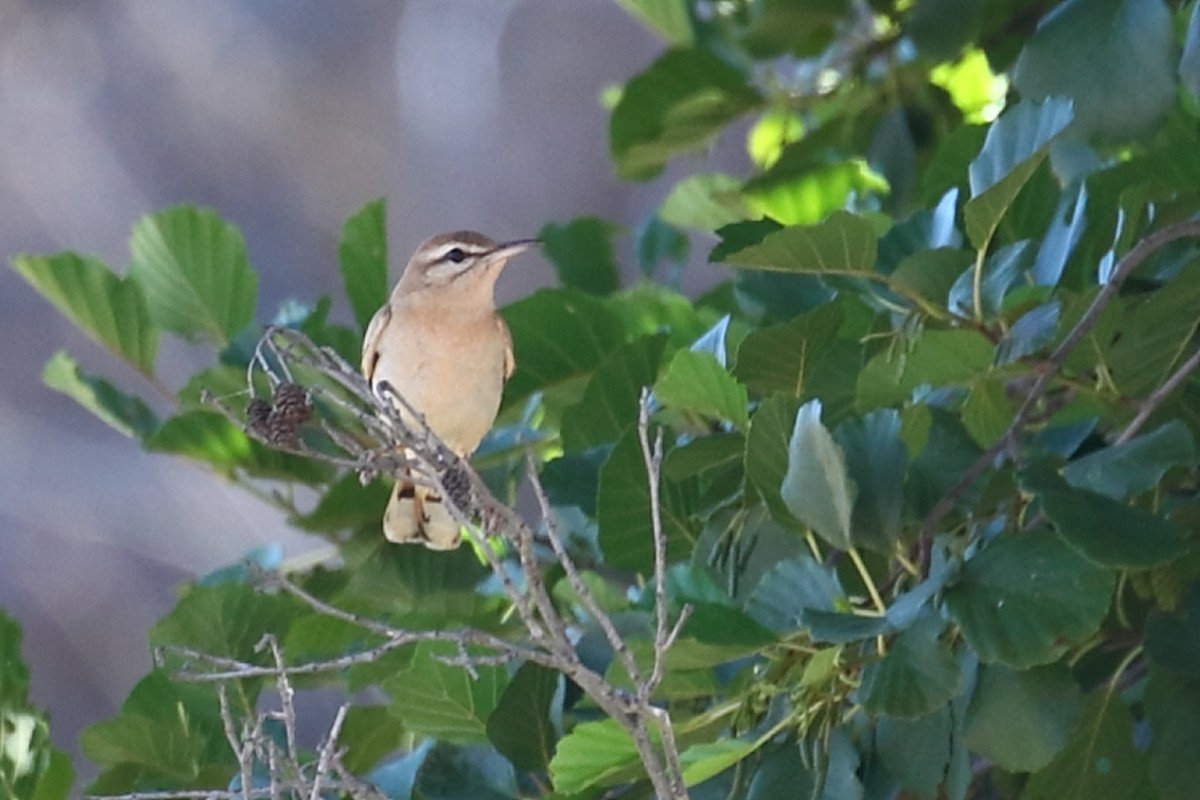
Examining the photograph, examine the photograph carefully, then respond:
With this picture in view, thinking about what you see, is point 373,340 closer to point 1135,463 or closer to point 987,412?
point 987,412

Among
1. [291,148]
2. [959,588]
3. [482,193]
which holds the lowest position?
[482,193]

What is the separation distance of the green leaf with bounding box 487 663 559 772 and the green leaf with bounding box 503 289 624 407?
0.59 m

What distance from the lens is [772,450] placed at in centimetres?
174

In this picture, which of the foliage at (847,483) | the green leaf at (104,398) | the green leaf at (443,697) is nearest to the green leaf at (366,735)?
the foliage at (847,483)

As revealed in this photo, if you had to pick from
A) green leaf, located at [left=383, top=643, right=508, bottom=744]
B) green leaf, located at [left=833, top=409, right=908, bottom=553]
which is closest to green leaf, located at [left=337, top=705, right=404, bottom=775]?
green leaf, located at [left=383, top=643, right=508, bottom=744]

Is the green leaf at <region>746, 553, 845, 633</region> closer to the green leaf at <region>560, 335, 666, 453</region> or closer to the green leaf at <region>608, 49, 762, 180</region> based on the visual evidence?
the green leaf at <region>560, 335, 666, 453</region>

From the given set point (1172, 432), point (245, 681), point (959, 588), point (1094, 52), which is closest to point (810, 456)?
point (959, 588)

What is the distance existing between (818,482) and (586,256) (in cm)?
156

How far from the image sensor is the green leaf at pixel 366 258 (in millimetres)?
2393

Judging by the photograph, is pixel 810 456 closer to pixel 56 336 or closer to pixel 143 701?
pixel 143 701

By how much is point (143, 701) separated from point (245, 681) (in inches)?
5.1

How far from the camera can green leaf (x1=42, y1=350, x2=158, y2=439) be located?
250 cm

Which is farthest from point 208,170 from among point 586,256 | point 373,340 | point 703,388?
point 703,388

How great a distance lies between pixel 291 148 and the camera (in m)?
8.94
